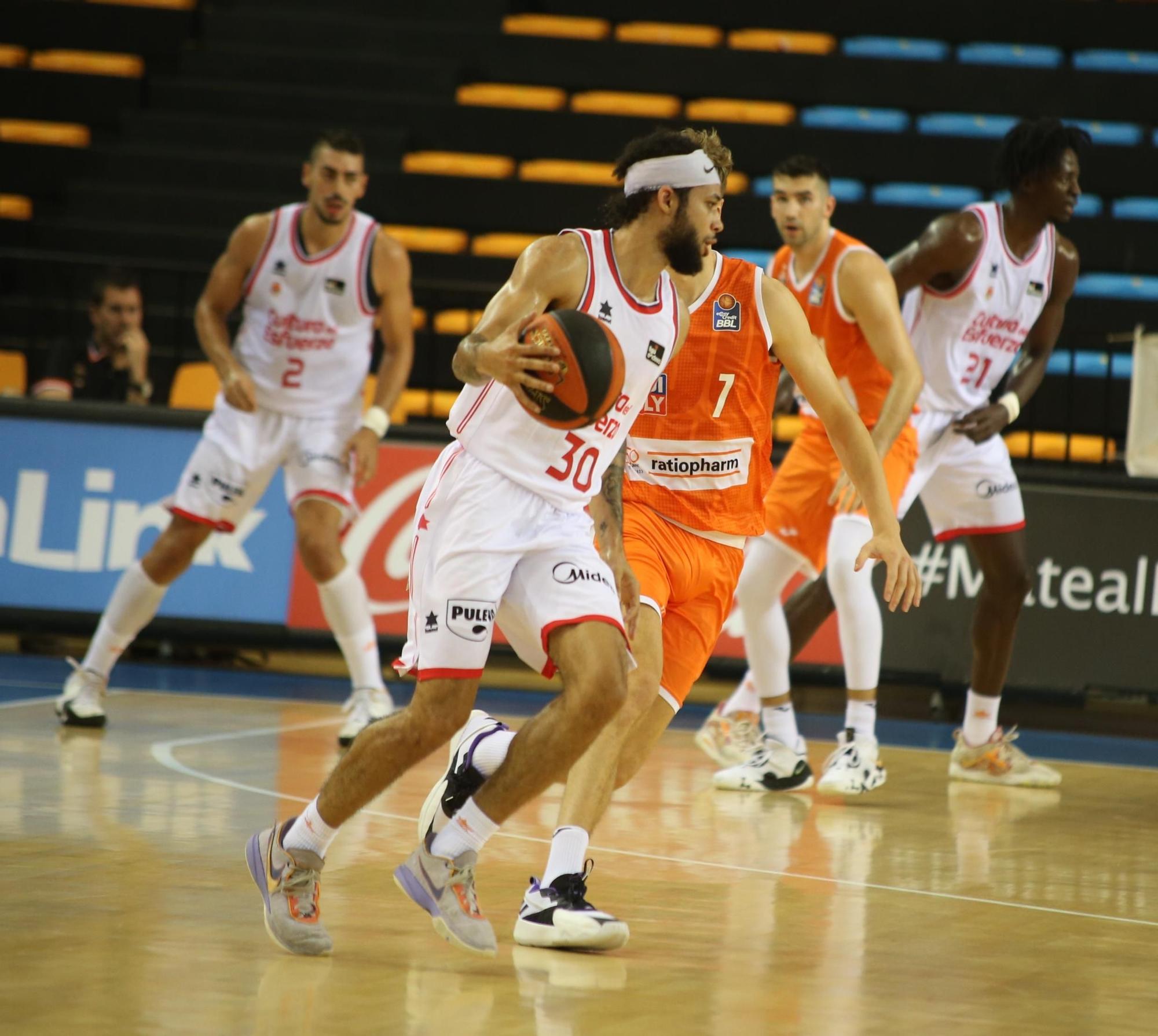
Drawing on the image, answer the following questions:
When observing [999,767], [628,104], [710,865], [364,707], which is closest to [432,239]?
[628,104]

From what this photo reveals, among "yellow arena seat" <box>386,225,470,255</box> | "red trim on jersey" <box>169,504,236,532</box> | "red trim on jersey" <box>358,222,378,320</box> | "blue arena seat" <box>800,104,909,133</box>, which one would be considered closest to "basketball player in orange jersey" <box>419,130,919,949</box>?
"red trim on jersey" <box>169,504,236,532</box>

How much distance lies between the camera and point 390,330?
7289 mm

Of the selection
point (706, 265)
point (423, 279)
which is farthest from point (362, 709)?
point (423, 279)

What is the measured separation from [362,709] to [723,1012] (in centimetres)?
392

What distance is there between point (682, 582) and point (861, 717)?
2.03m

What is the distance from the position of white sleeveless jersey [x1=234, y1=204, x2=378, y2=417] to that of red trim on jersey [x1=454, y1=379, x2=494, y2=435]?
329 cm

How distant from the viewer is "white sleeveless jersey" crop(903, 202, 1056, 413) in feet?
22.5

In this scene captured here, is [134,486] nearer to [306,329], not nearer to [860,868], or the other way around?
[306,329]

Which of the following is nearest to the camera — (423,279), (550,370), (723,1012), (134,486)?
(723,1012)

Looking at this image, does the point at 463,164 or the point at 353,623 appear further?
the point at 463,164

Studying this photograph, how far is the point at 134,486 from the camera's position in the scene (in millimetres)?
9242

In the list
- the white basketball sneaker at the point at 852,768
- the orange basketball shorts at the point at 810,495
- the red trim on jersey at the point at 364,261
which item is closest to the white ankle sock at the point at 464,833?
the white basketball sneaker at the point at 852,768

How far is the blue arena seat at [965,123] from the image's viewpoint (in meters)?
14.9

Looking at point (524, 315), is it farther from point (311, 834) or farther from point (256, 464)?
point (256, 464)
